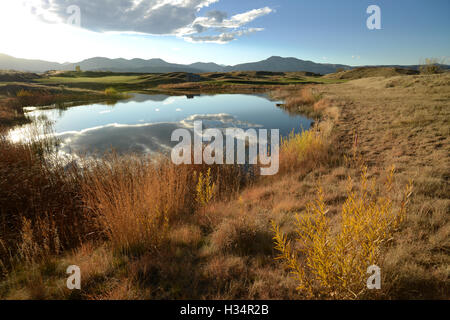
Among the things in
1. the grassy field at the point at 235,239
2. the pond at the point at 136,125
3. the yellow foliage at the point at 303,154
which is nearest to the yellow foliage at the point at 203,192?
the grassy field at the point at 235,239

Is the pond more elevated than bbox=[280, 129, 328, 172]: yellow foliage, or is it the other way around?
the pond

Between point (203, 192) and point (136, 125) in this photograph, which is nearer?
point (203, 192)

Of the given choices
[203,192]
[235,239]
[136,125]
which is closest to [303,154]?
[203,192]

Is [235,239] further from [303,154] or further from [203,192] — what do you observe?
[303,154]

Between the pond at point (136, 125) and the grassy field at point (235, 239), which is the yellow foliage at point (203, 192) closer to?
the grassy field at point (235, 239)

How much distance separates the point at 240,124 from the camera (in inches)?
696

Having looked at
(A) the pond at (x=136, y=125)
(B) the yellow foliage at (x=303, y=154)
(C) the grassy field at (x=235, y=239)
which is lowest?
(C) the grassy field at (x=235, y=239)

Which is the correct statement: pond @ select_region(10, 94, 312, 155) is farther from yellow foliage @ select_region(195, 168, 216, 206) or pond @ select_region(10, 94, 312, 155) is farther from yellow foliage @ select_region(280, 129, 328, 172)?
yellow foliage @ select_region(195, 168, 216, 206)

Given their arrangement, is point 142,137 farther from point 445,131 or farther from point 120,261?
point 445,131

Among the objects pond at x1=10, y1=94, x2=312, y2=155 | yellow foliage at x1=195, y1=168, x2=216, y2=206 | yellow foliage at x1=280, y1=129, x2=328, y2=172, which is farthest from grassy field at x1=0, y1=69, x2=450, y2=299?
pond at x1=10, y1=94, x2=312, y2=155

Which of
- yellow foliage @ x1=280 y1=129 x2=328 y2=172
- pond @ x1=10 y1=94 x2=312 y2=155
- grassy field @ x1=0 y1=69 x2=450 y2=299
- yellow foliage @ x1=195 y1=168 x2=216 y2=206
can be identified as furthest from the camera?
pond @ x1=10 y1=94 x2=312 y2=155

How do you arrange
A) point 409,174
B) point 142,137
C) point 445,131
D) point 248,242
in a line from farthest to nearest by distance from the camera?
point 142,137
point 445,131
point 409,174
point 248,242
